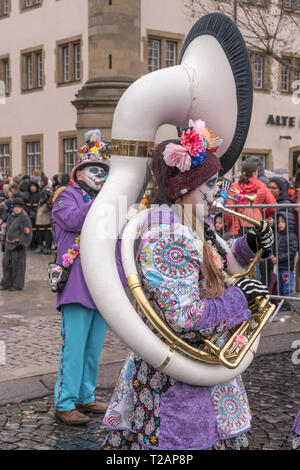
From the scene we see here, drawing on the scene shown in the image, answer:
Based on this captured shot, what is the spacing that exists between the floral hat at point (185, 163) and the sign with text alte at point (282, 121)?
23942mm

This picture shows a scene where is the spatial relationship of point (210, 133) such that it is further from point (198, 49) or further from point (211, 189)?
point (198, 49)

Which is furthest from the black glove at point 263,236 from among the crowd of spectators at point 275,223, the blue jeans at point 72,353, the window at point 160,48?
the window at point 160,48

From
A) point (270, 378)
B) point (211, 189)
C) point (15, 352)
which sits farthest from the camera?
point (15, 352)

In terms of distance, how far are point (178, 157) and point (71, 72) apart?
2293cm

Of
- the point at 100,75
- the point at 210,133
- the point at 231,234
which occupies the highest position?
the point at 100,75

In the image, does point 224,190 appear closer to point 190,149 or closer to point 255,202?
point 190,149

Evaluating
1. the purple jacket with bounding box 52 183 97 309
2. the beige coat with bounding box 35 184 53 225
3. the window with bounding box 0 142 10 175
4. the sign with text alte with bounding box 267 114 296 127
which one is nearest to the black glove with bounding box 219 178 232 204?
the purple jacket with bounding box 52 183 97 309

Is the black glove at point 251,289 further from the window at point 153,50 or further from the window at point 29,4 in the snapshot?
the window at point 29,4

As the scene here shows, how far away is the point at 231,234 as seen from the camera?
7.79 metres

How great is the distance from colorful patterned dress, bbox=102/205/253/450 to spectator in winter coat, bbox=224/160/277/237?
15.3 ft

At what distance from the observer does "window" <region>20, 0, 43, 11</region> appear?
84.0 ft

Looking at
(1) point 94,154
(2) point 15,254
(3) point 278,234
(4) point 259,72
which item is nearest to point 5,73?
(4) point 259,72

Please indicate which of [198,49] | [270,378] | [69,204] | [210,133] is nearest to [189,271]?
[210,133]
